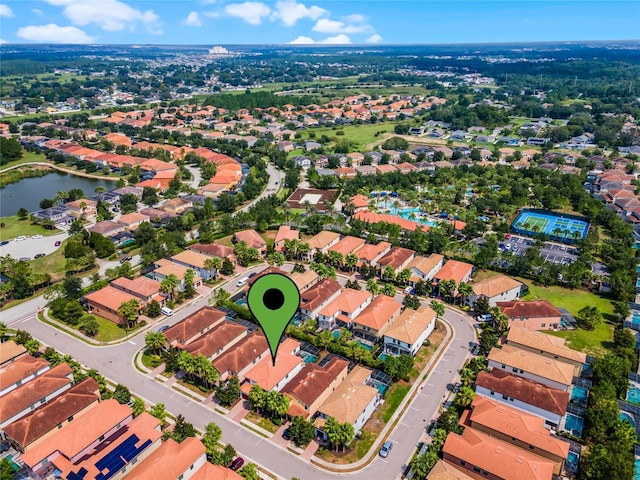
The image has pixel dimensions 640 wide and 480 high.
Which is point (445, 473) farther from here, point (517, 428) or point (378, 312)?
point (378, 312)

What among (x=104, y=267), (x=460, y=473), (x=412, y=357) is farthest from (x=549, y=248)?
(x=104, y=267)

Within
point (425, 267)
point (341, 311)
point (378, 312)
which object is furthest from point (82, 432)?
point (425, 267)

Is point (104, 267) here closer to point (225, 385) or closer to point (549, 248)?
point (225, 385)

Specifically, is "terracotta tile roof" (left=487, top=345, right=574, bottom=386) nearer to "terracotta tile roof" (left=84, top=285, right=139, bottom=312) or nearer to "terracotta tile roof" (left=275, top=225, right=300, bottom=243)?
"terracotta tile roof" (left=275, top=225, right=300, bottom=243)

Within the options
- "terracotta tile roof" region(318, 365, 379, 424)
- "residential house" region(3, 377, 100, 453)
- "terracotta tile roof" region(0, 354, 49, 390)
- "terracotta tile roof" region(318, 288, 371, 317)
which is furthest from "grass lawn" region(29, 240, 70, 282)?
"terracotta tile roof" region(318, 365, 379, 424)

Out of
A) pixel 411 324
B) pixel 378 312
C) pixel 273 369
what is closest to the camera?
pixel 273 369
